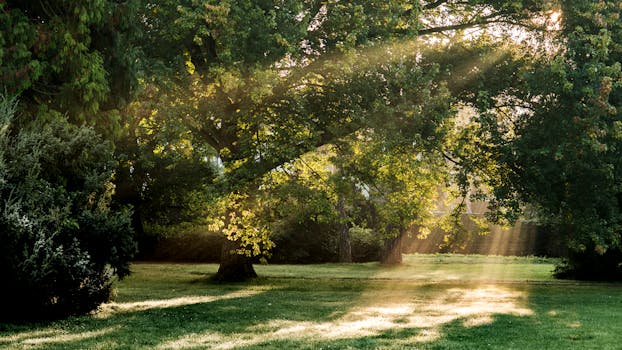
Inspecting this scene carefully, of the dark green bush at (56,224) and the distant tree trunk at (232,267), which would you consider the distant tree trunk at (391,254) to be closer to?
the distant tree trunk at (232,267)

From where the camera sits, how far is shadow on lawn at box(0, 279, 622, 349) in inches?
410

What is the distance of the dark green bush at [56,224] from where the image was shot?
1198 centimetres

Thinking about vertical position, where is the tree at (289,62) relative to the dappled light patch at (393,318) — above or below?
above

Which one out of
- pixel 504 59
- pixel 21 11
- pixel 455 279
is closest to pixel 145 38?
pixel 21 11

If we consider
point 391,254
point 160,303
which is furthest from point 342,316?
point 391,254

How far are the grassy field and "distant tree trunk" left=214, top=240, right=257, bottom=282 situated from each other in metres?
0.95

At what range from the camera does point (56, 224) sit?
12.6 meters

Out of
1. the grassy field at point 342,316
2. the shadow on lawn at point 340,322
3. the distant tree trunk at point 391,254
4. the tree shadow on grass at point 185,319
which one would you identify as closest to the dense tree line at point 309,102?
the tree shadow on grass at point 185,319

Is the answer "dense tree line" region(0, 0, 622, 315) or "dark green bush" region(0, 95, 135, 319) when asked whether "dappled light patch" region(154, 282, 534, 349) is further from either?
"dark green bush" region(0, 95, 135, 319)

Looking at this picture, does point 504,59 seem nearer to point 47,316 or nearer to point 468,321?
point 468,321

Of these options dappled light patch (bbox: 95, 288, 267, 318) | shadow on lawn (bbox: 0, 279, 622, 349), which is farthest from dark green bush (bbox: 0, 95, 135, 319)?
shadow on lawn (bbox: 0, 279, 622, 349)

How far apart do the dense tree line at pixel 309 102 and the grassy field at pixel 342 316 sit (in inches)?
70.8

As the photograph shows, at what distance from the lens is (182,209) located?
2794cm

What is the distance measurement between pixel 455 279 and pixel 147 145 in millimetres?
12664
